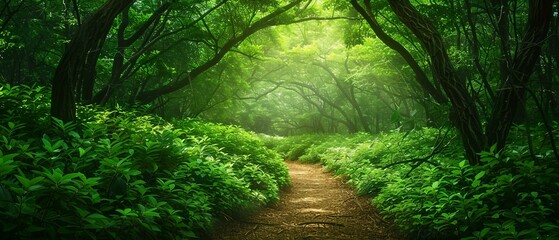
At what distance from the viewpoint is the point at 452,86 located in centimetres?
434

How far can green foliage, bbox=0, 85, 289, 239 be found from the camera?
253 cm

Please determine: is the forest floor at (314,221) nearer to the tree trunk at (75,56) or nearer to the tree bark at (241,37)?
the tree trunk at (75,56)

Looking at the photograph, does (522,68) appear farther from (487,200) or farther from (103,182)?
(103,182)

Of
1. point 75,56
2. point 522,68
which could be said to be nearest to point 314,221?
point 522,68

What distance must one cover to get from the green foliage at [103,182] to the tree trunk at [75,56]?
9.5 inches

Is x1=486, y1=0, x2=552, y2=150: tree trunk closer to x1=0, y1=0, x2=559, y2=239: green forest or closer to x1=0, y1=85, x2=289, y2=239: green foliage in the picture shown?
x1=0, y1=0, x2=559, y2=239: green forest

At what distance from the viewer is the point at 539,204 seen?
3.39 m

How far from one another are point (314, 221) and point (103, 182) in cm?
335

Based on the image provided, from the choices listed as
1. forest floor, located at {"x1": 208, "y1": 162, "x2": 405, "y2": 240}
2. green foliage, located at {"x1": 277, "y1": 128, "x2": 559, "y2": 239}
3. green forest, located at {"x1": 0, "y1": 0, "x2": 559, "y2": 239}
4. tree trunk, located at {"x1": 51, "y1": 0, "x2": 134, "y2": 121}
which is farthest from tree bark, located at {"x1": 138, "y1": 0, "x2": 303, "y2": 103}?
green foliage, located at {"x1": 277, "y1": 128, "x2": 559, "y2": 239}

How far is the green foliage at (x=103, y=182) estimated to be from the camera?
253 cm

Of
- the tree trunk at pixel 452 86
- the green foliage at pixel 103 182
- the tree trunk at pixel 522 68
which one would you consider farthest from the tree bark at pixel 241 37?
the tree trunk at pixel 522 68

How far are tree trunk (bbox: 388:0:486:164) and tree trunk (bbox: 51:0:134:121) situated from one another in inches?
144

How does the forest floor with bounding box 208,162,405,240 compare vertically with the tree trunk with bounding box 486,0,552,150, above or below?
below

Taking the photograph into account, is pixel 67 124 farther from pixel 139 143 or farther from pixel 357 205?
pixel 357 205
